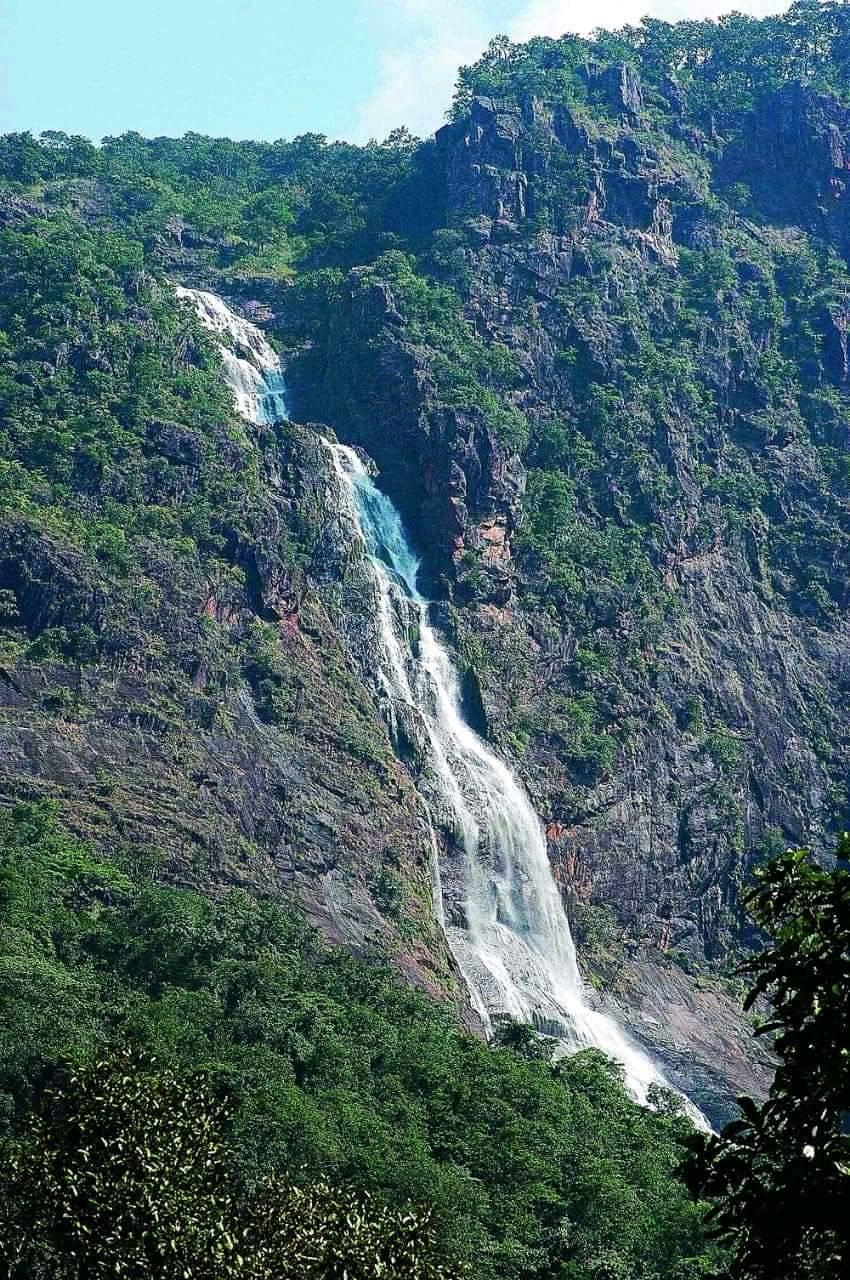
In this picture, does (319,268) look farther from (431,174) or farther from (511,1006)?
(511,1006)

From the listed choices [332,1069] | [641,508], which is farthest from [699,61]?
[332,1069]

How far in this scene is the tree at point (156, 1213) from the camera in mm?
19484

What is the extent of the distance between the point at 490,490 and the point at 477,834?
659 inches

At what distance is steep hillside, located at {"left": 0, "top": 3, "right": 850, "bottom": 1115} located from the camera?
2188 inches

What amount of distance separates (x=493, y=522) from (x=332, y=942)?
25143mm

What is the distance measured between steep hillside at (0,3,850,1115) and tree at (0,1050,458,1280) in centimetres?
2867

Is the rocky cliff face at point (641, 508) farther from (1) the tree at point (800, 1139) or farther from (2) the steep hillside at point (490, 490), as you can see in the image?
(1) the tree at point (800, 1139)

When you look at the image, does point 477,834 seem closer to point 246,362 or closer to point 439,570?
point 439,570

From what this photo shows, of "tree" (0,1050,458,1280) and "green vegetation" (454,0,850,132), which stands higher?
"green vegetation" (454,0,850,132)

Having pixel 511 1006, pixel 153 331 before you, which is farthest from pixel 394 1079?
pixel 153 331

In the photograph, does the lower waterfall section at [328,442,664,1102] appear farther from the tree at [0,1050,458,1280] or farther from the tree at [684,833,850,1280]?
the tree at [684,833,850,1280]

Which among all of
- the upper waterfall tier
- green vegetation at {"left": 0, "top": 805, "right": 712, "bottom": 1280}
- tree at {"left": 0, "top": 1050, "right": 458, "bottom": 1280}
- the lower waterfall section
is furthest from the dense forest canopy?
tree at {"left": 0, "top": 1050, "right": 458, "bottom": 1280}

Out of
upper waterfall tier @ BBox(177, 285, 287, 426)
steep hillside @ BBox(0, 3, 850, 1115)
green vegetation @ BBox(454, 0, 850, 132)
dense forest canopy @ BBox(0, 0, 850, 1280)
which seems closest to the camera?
dense forest canopy @ BBox(0, 0, 850, 1280)

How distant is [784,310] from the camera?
8906 cm
